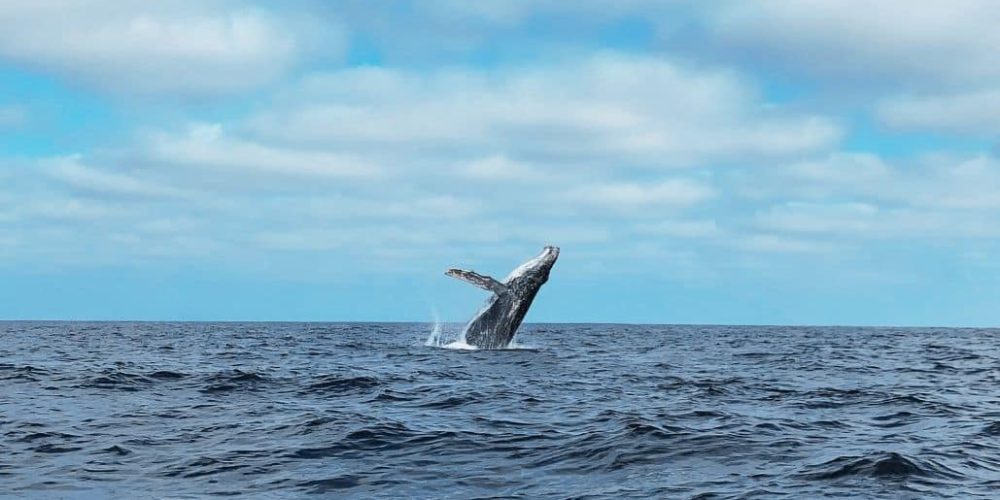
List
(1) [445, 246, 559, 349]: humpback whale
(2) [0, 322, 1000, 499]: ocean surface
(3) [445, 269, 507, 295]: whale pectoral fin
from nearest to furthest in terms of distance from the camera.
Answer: (2) [0, 322, 1000, 499]: ocean surface → (3) [445, 269, 507, 295]: whale pectoral fin → (1) [445, 246, 559, 349]: humpback whale

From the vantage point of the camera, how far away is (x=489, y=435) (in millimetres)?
11844

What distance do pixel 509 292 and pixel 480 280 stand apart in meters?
1.46

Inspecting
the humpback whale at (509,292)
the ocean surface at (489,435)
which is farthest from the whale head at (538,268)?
the ocean surface at (489,435)

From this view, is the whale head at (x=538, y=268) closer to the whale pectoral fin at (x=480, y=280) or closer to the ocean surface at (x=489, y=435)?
the whale pectoral fin at (x=480, y=280)

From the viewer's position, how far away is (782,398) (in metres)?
16.6

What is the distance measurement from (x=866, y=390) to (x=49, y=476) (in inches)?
596

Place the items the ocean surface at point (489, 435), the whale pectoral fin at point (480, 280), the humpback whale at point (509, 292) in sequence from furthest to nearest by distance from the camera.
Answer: the humpback whale at point (509, 292) < the whale pectoral fin at point (480, 280) < the ocean surface at point (489, 435)

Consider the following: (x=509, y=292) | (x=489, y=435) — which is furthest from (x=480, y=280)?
(x=489, y=435)

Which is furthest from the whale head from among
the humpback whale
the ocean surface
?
the ocean surface

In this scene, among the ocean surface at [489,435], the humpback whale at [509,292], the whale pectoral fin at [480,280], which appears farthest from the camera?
the humpback whale at [509,292]

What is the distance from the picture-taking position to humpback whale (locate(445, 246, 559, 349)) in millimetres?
25000

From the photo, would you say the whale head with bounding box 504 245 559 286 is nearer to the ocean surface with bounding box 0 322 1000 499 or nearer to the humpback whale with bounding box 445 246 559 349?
the humpback whale with bounding box 445 246 559 349

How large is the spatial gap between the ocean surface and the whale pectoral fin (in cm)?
324

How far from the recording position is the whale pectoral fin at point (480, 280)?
23828 mm
